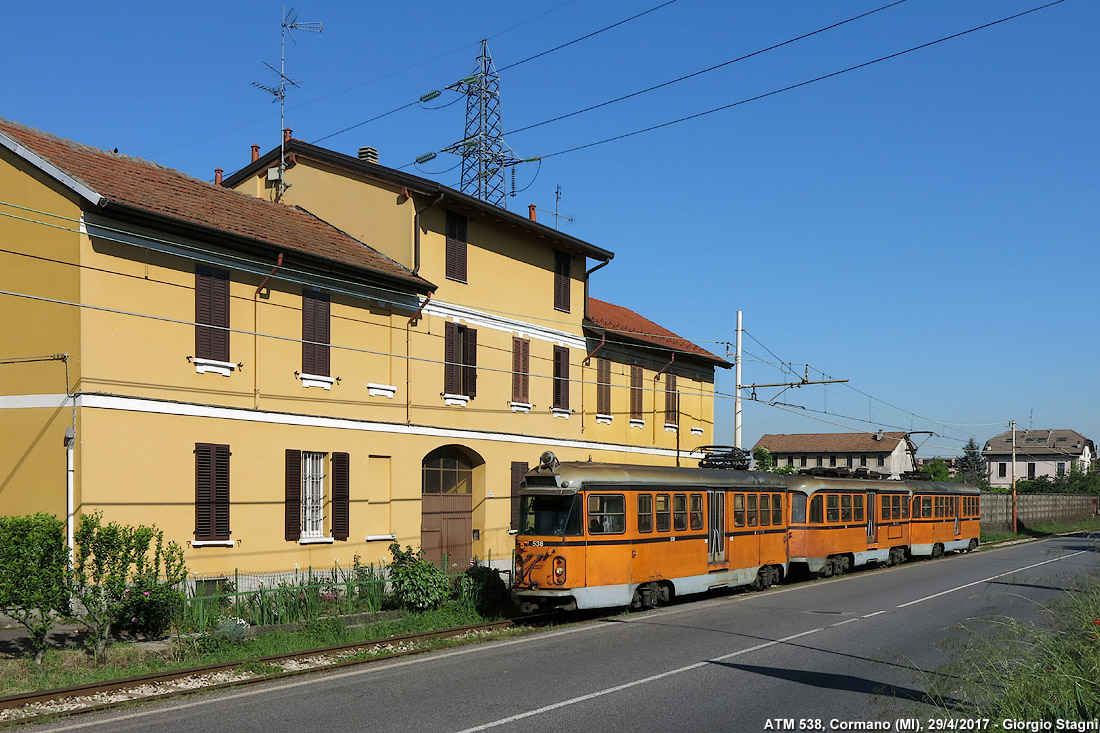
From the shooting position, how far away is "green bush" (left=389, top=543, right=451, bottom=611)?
18906 mm

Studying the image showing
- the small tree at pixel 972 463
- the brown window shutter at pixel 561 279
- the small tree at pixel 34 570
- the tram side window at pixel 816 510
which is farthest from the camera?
the small tree at pixel 972 463

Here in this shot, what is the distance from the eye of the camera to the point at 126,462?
1777 cm

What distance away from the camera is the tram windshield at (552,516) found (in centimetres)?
1850

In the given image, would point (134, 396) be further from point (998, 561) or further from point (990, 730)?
point (998, 561)

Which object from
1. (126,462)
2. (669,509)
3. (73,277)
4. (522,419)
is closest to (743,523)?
(669,509)

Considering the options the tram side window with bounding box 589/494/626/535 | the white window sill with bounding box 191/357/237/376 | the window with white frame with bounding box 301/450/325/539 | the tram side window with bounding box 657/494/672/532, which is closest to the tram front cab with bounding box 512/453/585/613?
the tram side window with bounding box 589/494/626/535

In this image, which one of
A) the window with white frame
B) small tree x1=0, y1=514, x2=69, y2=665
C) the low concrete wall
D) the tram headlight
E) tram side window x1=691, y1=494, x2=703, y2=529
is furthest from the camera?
the low concrete wall

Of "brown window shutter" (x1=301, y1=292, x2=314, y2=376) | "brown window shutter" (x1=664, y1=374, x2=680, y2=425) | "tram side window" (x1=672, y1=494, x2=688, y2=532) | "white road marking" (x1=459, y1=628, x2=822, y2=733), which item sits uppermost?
"brown window shutter" (x1=301, y1=292, x2=314, y2=376)

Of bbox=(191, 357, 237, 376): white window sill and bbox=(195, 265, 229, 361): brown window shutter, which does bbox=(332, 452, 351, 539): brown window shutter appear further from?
bbox=(195, 265, 229, 361): brown window shutter

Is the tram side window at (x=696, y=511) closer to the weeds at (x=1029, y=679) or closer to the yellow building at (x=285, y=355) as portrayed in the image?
the yellow building at (x=285, y=355)

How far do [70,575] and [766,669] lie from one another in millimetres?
9662

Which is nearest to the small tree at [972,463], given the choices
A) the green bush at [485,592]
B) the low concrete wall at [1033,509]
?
the low concrete wall at [1033,509]

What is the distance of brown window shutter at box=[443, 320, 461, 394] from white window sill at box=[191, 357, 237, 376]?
6.83m

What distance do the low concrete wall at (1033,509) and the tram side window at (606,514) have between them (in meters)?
47.4
